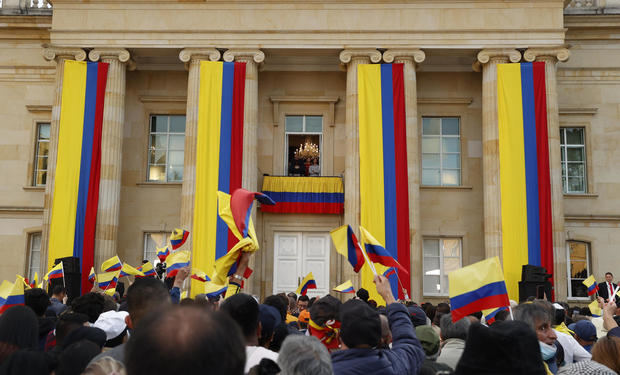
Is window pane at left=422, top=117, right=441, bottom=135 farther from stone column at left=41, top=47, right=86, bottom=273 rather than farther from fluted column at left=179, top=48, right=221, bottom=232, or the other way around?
stone column at left=41, top=47, right=86, bottom=273

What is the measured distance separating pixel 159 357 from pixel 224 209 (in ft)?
24.8

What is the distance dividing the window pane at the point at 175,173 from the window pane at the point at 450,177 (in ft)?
32.0

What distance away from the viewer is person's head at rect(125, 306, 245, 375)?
77.6 inches

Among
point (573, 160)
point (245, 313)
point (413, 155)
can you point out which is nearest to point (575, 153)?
point (573, 160)

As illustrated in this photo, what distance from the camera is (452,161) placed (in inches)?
1009

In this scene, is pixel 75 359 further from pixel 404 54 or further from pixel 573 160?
pixel 573 160

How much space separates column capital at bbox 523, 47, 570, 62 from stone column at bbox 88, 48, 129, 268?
13706mm

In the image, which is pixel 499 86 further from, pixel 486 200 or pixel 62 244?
pixel 62 244

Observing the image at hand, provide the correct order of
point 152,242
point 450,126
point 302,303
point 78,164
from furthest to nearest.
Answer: point 450,126, point 152,242, point 78,164, point 302,303

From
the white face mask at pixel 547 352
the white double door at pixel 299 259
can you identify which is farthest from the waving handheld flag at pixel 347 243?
the white double door at pixel 299 259

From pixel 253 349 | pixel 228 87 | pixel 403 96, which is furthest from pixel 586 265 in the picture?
pixel 253 349

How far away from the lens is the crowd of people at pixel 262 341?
2021 millimetres

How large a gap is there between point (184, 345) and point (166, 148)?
24.5 metres

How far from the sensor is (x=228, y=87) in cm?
2342
